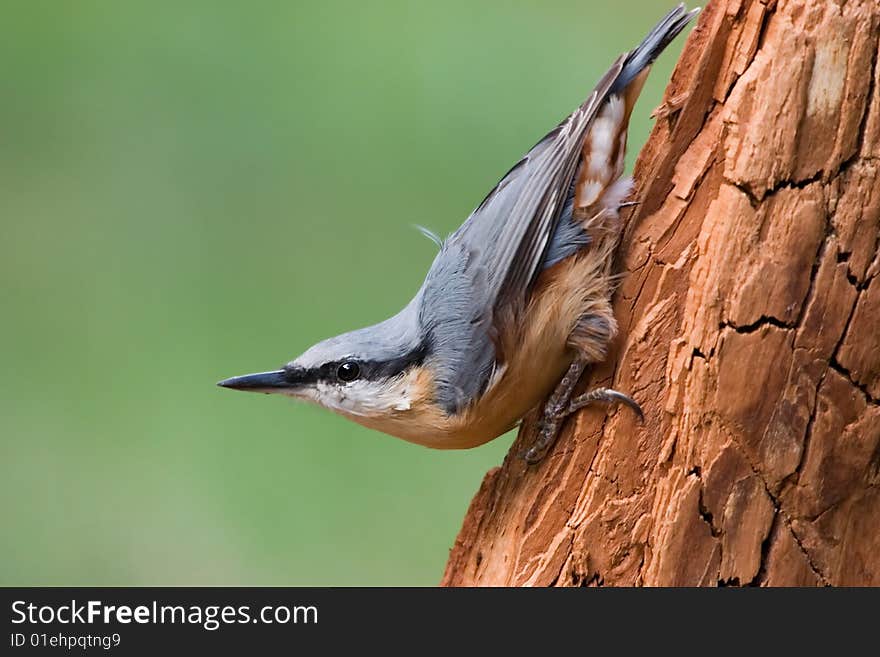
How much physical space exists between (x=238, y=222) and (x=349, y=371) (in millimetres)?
1440

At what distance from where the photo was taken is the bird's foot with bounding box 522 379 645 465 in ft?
7.18

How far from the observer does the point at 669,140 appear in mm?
2195

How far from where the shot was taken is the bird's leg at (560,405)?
7.42 ft

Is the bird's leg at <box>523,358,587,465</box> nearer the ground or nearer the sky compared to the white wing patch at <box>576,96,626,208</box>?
nearer the ground

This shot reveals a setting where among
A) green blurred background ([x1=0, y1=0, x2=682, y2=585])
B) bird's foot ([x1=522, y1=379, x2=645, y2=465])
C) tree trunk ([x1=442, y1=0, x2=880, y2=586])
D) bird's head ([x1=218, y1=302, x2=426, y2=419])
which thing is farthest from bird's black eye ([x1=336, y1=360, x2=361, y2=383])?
green blurred background ([x1=0, y1=0, x2=682, y2=585])

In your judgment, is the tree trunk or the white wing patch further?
the white wing patch

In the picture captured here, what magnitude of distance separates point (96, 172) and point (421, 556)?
191cm

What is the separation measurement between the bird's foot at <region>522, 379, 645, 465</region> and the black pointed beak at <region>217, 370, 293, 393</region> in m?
0.65

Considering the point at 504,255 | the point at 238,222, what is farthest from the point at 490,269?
the point at 238,222

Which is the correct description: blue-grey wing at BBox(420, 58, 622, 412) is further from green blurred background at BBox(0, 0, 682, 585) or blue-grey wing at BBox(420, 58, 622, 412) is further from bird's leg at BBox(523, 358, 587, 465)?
green blurred background at BBox(0, 0, 682, 585)

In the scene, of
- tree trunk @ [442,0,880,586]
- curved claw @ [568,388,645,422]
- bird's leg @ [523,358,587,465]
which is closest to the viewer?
tree trunk @ [442,0,880,586]

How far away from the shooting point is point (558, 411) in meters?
2.31

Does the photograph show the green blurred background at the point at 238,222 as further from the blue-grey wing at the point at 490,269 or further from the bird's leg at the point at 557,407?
the bird's leg at the point at 557,407

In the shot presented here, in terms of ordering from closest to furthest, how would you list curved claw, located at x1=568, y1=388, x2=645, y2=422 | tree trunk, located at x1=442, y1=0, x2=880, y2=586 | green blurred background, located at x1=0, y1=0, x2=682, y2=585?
tree trunk, located at x1=442, y1=0, x2=880, y2=586 < curved claw, located at x1=568, y1=388, x2=645, y2=422 < green blurred background, located at x1=0, y1=0, x2=682, y2=585
